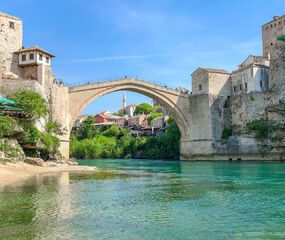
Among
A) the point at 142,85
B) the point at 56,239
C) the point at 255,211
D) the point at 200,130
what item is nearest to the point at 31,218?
the point at 56,239

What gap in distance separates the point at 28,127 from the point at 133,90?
2057cm

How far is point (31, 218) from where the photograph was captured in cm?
1164

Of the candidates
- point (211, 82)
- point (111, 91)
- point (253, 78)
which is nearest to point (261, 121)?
point (253, 78)

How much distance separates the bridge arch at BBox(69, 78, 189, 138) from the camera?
44406mm

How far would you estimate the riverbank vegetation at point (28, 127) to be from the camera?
30172 millimetres

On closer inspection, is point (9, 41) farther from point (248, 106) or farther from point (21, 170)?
point (248, 106)

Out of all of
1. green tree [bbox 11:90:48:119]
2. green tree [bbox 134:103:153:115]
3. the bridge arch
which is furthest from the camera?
green tree [bbox 134:103:153:115]

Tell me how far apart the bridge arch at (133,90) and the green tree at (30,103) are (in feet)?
33.1

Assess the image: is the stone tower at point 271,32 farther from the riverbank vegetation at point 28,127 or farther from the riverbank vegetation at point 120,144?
the riverbank vegetation at point 28,127

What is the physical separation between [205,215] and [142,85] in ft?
127

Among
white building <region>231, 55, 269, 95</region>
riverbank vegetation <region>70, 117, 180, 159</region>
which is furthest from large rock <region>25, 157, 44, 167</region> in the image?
riverbank vegetation <region>70, 117, 180, 159</region>

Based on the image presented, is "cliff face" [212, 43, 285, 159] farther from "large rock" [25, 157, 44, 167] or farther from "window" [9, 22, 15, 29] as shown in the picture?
"window" [9, 22, 15, 29]

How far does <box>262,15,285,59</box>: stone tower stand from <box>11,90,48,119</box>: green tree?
116 feet

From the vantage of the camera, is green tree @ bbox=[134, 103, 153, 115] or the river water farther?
green tree @ bbox=[134, 103, 153, 115]
